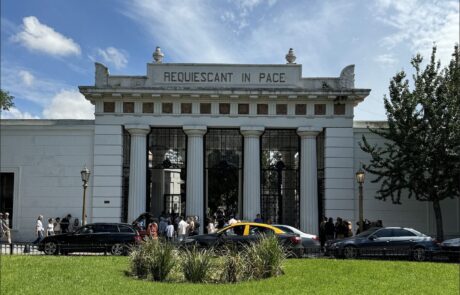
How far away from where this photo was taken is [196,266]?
13273 mm

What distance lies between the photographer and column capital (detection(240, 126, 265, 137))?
28.1m

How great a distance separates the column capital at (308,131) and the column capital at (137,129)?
814 cm

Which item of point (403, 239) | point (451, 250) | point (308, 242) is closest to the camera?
point (451, 250)

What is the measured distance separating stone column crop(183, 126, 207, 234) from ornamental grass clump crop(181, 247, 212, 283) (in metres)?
14.0

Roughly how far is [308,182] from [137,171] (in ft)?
29.7

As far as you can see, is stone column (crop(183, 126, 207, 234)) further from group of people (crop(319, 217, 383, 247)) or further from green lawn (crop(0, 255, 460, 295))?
green lawn (crop(0, 255, 460, 295))

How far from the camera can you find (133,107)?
92.8ft

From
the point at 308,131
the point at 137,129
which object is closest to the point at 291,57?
the point at 308,131

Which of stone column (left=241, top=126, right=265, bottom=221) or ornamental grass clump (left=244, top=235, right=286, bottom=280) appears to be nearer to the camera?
ornamental grass clump (left=244, top=235, right=286, bottom=280)

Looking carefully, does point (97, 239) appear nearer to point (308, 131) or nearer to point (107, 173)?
point (107, 173)

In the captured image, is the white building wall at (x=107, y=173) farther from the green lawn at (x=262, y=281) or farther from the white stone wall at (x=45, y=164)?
the green lawn at (x=262, y=281)

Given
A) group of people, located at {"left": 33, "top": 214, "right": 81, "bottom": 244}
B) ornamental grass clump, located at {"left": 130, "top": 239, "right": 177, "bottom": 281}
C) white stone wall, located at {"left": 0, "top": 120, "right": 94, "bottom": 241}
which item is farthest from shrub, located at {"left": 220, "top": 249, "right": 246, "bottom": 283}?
white stone wall, located at {"left": 0, "top": 120, "right": 94, "bottom": 241}

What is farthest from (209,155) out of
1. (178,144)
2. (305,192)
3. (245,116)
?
(305,192)

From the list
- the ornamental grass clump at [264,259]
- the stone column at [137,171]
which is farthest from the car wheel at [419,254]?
the stone column at [137,171]
